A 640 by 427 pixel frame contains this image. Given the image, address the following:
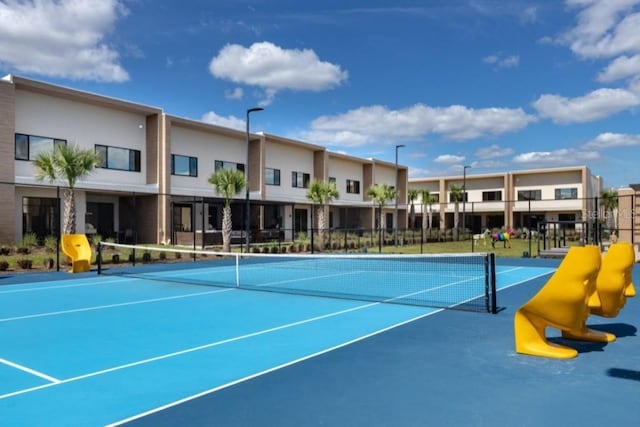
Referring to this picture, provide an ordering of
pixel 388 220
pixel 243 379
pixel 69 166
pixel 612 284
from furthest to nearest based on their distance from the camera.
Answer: pixel 388 220
pixel 69 166
pixel 612 284
pixel 243 379

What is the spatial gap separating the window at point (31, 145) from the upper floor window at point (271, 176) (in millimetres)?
16256

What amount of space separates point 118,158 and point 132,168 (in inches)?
43.2

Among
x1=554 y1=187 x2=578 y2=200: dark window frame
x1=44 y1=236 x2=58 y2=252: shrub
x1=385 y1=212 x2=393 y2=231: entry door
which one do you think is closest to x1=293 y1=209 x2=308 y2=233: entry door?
x1=385 y1=212 x2=393 y2=231: entry door

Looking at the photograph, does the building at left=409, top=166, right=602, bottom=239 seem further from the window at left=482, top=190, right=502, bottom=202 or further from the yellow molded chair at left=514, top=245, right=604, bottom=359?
the yellow molded chair at left=514, top=245, right=604, bottom=359

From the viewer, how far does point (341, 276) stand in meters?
17.0

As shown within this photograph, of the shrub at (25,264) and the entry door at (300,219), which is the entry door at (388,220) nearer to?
the entry door at (300,219)

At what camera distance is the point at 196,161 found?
111ft

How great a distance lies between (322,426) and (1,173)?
964 inches

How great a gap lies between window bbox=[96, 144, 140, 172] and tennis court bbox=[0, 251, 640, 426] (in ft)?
58.3

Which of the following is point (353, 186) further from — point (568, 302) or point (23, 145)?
point (568, 302)

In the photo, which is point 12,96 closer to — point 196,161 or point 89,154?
point 89,154

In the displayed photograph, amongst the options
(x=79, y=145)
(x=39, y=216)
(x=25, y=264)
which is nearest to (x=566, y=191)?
(x=79, y=145)

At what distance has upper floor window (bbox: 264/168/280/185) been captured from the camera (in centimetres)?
3959

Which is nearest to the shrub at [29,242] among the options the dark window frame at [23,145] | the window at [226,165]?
the dark window frame at [23,145]
